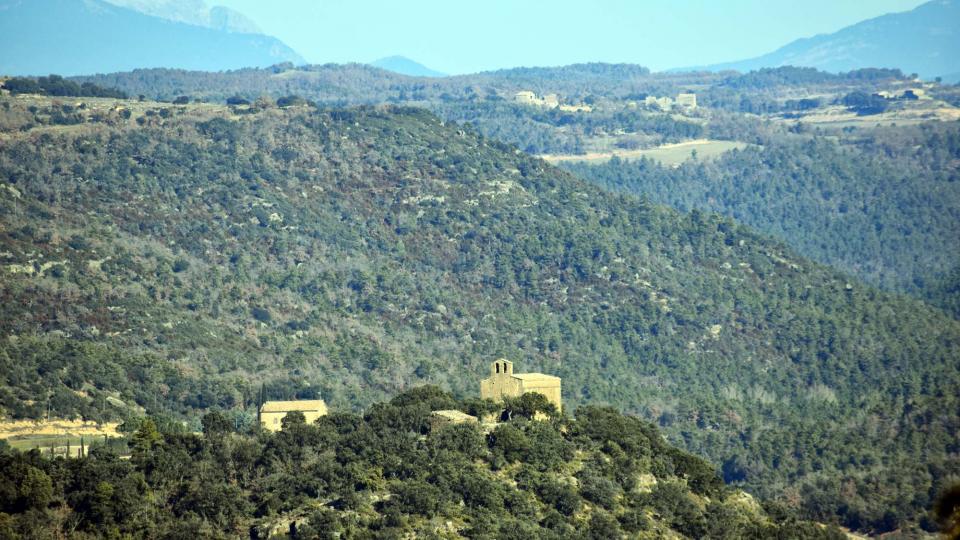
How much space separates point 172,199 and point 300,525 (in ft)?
322

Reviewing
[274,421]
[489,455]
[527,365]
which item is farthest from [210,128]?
[489,455]

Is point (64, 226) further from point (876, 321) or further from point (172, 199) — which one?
point (876, 321)

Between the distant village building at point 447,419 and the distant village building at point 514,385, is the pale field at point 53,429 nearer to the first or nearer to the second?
the distant village building at point 514,385

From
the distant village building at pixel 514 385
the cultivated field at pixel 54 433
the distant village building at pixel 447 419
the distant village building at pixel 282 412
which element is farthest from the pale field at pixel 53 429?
the distant village building at pixel 447 419

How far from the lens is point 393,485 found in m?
69.6

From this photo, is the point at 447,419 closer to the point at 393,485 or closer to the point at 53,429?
the point at 393,485

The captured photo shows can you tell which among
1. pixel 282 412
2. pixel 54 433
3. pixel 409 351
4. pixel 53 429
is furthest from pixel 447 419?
pixel 409 351

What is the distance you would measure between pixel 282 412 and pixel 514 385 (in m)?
12.1

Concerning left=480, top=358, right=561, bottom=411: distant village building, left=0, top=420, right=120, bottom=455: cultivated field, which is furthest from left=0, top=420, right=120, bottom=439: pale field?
left=480, top=358, right=561, bottom=411: distant village building

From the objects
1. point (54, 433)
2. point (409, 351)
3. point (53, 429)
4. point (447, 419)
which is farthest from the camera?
point (409, 351)

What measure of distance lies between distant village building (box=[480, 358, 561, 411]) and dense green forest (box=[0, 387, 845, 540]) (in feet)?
5.82

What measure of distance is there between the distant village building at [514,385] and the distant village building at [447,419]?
5027 mm

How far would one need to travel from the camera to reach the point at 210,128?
180000 mm

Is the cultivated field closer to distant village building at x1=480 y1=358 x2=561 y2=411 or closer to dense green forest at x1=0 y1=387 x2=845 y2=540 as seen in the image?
dense green forest at x1=0 y1=387 x2=845 y2=540
